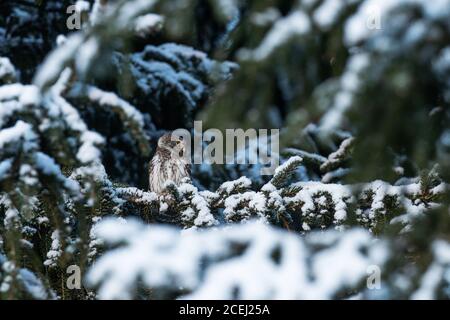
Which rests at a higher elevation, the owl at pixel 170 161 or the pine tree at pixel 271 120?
the owl at pixel 170 161

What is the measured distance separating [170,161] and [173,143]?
0.51 feet

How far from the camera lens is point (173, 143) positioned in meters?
5.70

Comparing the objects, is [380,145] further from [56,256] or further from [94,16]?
[56,256]

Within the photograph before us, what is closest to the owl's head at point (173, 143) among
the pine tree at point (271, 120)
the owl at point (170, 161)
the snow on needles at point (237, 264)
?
the owl at point (170, 161)

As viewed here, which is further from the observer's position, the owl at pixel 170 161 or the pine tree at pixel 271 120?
the owl at pixel 170 161

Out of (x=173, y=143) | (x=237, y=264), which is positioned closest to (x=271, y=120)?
(x=237, y=264)

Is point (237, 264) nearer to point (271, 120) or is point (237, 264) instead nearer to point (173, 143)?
point (271, 120)

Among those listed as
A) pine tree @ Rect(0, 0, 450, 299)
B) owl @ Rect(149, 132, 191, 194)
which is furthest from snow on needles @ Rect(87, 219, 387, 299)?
owl @ Rect(149, 132, 191, 194)

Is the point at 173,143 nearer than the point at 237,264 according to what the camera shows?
No

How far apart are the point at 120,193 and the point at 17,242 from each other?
1.30 m

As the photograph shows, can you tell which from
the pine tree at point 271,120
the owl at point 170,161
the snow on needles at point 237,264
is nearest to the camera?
the pine tree at point 271,120

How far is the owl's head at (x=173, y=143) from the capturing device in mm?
5672

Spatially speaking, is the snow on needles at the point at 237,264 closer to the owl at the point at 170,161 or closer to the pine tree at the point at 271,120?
the pine tree at the point at 271,120

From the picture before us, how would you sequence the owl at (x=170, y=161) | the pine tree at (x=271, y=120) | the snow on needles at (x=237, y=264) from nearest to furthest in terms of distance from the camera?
the pine tree at (x=271, y=120)
the snow on needles at (x=237, y=264)
the owl at (x=170, y=161)
